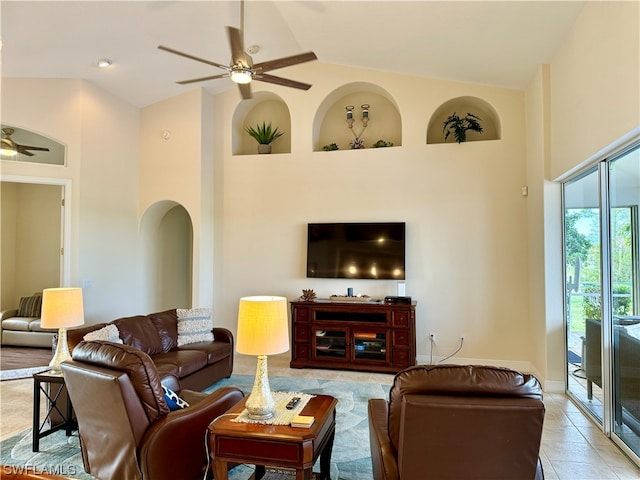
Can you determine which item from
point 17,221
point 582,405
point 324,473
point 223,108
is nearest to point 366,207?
point 223,108

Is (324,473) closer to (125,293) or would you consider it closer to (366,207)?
(366,207)

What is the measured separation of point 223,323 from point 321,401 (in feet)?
13.2

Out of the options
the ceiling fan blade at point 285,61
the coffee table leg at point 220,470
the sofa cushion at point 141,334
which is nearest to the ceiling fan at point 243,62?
the ceiling fan blade at point 285,61

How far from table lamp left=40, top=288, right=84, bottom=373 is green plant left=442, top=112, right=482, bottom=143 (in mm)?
4959

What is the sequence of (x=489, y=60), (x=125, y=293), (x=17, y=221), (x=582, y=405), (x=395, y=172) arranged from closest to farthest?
(x=582, y=405), (x=489, y=60), (x=395, y=172), (x=125, y=293), (x=17, y=221)

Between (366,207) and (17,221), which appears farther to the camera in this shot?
(17,221)

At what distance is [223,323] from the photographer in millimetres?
6270

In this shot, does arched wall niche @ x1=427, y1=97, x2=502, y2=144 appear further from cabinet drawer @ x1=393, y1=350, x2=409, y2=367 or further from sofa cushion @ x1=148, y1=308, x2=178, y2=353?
sofa cushion @ x1=148, y1=308, x2=178, y2=353

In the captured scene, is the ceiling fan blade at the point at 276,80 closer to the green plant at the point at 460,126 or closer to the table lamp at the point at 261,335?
the table lamp at the point at 261,335

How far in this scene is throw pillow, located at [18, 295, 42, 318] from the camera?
6.57 metres

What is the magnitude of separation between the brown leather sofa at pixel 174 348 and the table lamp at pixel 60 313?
0.79ft

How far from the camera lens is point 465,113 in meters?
5.77

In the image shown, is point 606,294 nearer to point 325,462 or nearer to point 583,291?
point 583,291

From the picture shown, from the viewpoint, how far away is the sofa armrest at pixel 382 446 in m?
1.78
